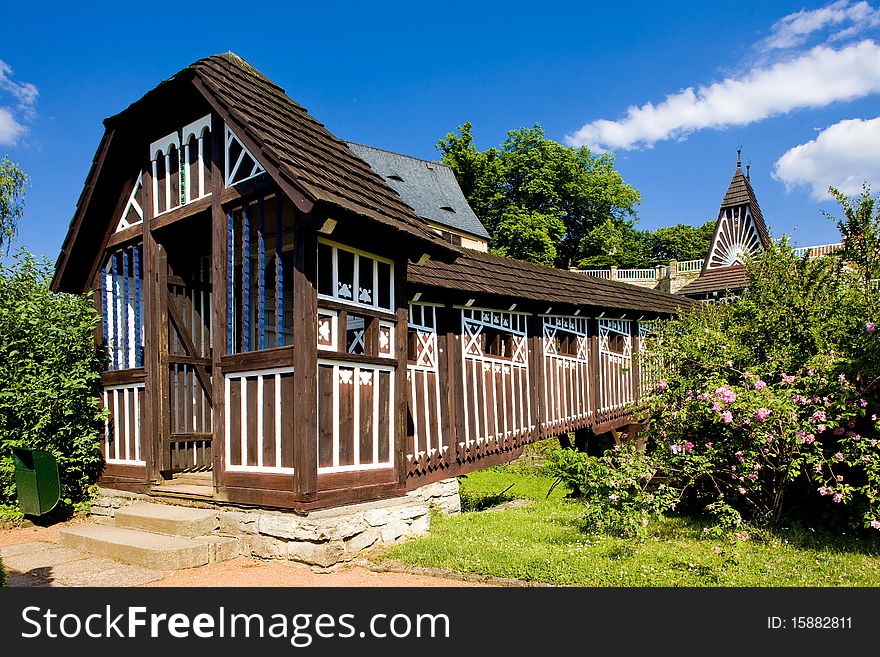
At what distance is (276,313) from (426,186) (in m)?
35.8

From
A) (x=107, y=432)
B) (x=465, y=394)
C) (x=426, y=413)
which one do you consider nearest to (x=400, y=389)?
(x=426, y=413)

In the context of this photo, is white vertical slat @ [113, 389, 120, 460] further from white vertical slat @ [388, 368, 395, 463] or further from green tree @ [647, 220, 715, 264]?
green tree @ [647, 220, 715, 264]

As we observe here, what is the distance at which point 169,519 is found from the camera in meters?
7.32

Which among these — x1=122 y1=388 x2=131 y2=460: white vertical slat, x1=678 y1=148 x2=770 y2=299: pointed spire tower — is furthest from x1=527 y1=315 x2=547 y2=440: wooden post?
x1=678 y1=148 x2=770 y2=299: pointed spire tower

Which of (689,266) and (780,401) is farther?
(689,266)

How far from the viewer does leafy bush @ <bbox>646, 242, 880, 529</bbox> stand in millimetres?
6574

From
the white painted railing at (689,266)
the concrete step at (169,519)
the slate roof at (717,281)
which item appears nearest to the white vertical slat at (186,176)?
the concrete step at (169,519)

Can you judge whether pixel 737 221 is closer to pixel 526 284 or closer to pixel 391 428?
pixel 526 284

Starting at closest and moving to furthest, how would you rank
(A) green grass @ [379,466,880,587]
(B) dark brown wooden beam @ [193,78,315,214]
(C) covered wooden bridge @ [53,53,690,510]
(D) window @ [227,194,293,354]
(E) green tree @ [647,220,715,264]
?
1. (A) green grass @ [379,466,880,587]
2. (B) dark brown wooden beam @ [193,78,315,214]
3. (C) covered wooden bridge @ [53,53,690,510]
4. (D) window @ [227,194,293,354]
5. (E) green tree @ [647,220,715,264]

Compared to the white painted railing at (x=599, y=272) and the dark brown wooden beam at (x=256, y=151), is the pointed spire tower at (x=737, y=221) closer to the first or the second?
the white painted railing at (x=599, y=272)

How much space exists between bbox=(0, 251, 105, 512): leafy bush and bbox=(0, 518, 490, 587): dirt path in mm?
3615

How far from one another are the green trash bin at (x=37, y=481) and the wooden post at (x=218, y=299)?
2.64 m

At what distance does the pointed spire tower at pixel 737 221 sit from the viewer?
36.0 metres

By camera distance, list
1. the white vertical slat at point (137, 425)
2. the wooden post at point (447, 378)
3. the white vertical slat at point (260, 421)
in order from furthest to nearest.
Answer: the wooden post at point (447, 378) < the white vertical slat at point (137, 425) < the white vertical slat at point (260, 421)
